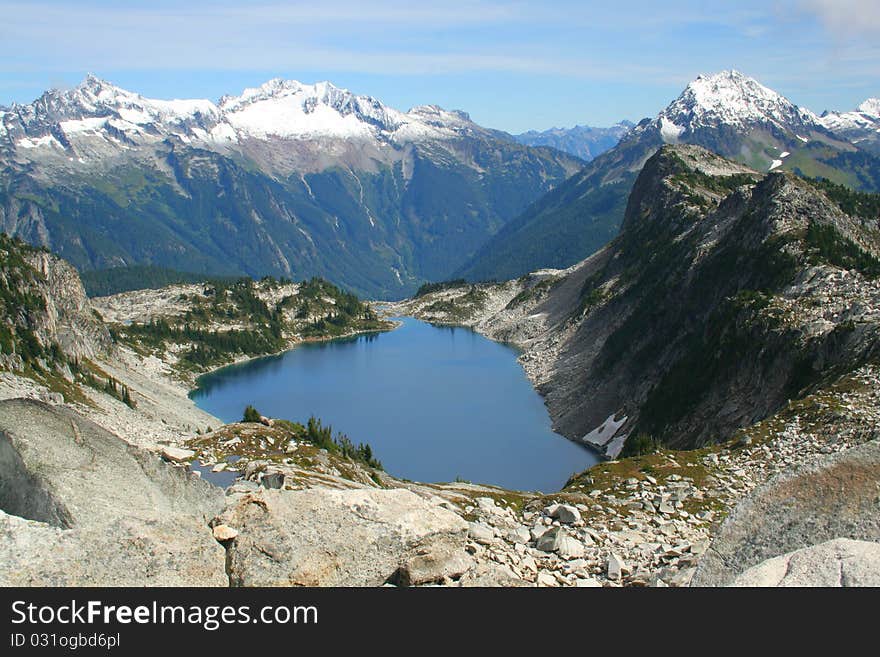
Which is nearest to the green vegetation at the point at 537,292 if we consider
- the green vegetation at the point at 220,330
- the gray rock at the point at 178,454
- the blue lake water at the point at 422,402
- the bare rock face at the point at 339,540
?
the blue lake water at the point at 422,402

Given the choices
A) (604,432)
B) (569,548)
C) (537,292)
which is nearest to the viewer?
(569,548)

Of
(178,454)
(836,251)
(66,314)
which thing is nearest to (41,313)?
(66,314)

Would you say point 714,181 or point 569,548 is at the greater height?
point 714,181

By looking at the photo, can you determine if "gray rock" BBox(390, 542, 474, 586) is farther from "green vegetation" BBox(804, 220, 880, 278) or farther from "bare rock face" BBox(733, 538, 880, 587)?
"green vegetation" BBox(804, 220, 880, 278)

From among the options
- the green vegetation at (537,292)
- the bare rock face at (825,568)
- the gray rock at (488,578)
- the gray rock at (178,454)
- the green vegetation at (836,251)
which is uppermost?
the green vegetation at (537,292)

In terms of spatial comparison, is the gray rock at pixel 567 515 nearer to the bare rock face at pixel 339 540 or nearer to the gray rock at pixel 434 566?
the bare rock face at pixel 339 540

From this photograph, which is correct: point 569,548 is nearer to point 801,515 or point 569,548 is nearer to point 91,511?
point 801,515

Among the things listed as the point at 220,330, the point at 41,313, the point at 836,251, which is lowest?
the point at 836,251
